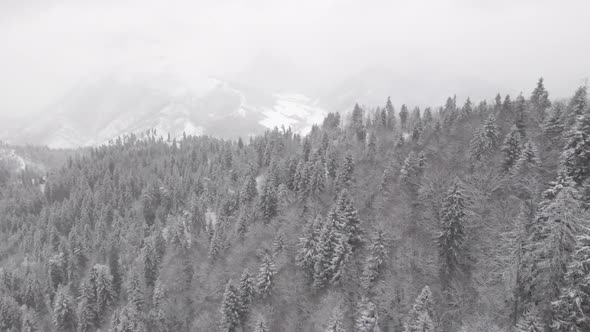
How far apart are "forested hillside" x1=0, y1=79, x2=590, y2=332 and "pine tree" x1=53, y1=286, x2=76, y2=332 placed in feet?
1.12

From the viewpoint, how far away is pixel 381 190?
84438 mm

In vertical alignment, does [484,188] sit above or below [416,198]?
above

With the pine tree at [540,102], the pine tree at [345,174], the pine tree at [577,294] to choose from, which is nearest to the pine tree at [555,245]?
the pine tree at [577,294]

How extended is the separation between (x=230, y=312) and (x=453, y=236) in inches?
1661

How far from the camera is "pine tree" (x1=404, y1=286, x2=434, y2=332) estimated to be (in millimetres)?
48250

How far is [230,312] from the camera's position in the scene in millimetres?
66250

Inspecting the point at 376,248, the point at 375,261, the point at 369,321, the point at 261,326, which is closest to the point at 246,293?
the point at 261,326

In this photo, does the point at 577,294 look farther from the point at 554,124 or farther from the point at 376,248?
the point at 554,124

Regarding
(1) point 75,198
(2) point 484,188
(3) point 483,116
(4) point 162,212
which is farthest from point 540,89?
(1) point 75,198

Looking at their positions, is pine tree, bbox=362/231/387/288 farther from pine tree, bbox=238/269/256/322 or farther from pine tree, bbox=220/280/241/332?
pine tree, bbox=220/280/241/332

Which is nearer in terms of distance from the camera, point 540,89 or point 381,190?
point 381,190

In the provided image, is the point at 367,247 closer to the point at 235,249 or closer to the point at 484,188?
the point at 484,188

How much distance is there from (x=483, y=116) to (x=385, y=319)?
237ft

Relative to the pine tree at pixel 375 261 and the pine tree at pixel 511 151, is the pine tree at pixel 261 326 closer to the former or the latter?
the pine tree at pixel 375 261
